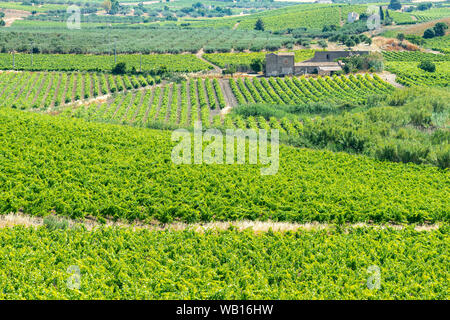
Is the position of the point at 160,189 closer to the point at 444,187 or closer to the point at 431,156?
the point at 444,187

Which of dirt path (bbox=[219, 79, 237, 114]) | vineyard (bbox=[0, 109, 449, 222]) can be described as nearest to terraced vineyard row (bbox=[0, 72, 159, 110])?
dirt path (bbox=[219, 79, 237, 114])

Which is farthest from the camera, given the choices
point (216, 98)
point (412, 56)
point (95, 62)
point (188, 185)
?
point (412, 56)

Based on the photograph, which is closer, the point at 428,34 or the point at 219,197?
the point at 219,197

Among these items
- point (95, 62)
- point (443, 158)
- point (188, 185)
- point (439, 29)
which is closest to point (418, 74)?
point (439, 29)

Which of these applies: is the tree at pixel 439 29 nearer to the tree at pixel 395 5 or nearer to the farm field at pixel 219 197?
the farm field at pixel 219 197

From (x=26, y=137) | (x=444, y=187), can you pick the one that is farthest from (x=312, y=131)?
(x=26, y=137)

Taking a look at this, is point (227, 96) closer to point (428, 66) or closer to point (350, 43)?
point (428, 66)
